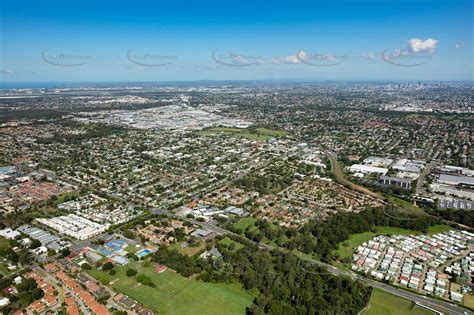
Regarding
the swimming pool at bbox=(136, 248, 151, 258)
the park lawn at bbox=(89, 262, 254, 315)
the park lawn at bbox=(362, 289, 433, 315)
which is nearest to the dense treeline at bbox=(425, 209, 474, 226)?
the park lawn at bbox=(362, 289, 433, 315)

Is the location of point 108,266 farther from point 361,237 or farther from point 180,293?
point 361,237

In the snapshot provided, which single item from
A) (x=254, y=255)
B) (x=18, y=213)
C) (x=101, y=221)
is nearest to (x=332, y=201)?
(x=254, y=255)

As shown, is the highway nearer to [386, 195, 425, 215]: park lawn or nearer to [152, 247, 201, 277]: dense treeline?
[152, 247, 201, 277]: dense treeline

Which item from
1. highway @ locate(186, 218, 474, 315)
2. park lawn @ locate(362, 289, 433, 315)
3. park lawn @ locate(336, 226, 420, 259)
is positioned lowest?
park lawn @ locate(362, 289, 433, 315)

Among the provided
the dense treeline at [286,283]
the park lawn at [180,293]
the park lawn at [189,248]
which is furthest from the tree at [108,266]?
the dense treeline at [286,283]

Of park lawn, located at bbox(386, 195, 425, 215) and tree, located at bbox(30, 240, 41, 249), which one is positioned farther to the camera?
park lawn, located at bbox(386, 195, 425, 215)
